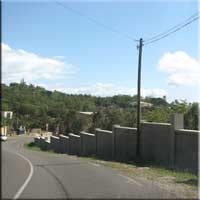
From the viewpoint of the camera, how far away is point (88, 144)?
40531 mm

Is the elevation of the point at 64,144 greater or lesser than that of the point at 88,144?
lesser

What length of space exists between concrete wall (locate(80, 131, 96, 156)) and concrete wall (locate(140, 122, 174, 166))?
397 inches


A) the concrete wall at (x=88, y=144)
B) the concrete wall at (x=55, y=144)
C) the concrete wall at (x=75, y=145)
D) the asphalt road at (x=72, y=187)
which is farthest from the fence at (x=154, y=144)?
the concrete wall at (x=55, y=144)

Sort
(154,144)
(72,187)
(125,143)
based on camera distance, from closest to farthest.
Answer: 1. (72,187)
2. (154,144)
3. (125,143)

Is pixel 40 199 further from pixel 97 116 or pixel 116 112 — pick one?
pixel 97 116

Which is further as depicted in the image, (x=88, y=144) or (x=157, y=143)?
(x=88, y=144)

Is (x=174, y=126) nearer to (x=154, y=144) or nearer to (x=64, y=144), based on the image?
(x=154, y=144)

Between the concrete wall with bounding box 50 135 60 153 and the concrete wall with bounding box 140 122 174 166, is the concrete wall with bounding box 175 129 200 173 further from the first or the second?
the concrete wall with bounding box 50 135 60 153

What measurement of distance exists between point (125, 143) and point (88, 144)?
31.3ft

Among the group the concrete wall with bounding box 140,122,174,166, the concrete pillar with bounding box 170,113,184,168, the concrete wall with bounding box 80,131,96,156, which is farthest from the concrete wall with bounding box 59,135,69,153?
the concrete pillar with bounding box 170,113,184,168

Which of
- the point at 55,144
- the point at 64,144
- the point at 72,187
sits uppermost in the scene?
the point at 72,187

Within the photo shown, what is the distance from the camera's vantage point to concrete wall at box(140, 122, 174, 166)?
24.6m

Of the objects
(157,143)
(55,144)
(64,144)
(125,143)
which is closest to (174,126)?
(157,143)

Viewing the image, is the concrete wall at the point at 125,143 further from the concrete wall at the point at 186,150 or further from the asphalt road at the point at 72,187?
the asphalt road at the point at 72,187
